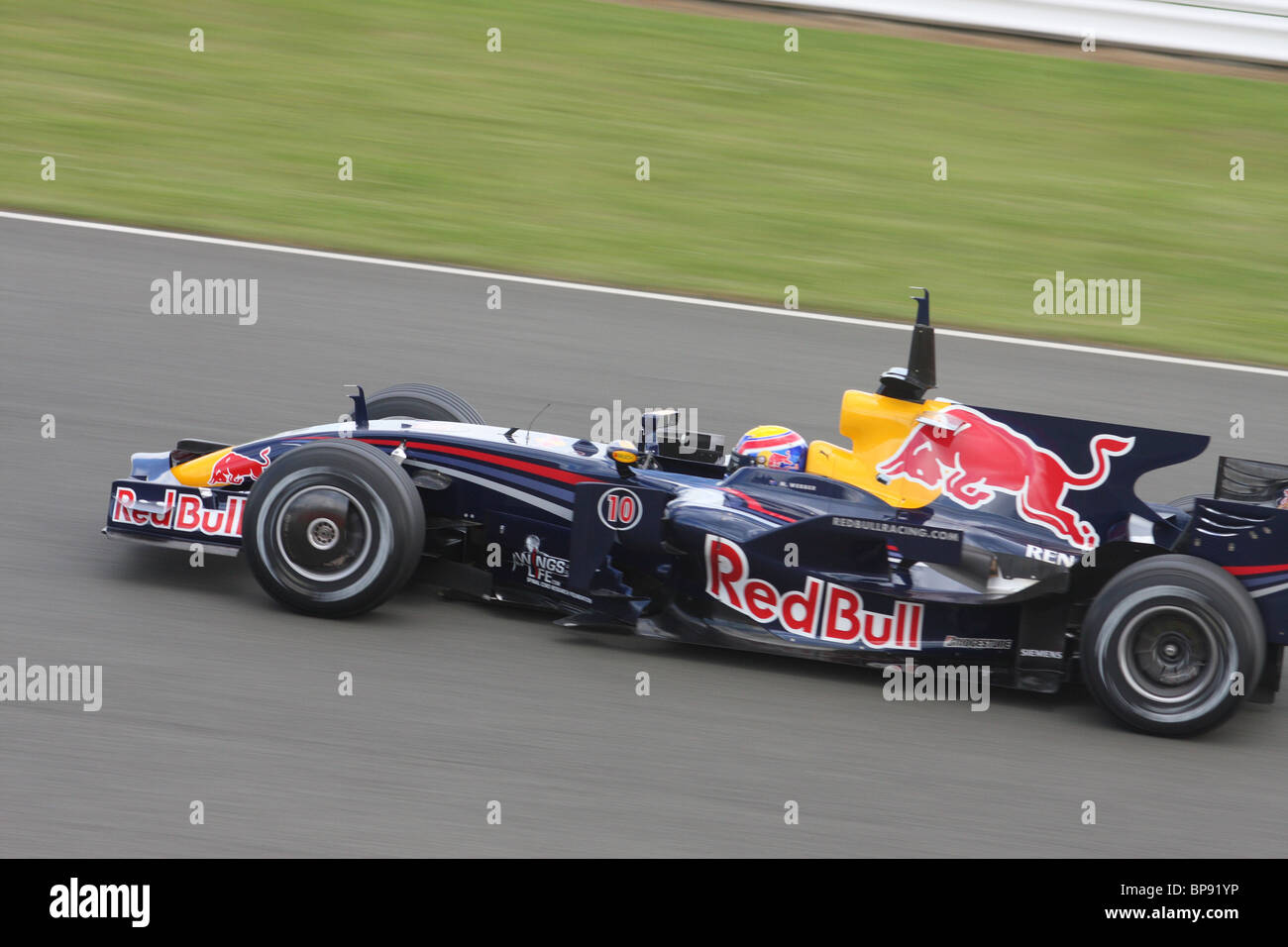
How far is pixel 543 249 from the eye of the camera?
11.1m

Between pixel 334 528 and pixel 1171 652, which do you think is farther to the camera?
pixel 334 528

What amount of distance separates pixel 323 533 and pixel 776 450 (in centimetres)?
183

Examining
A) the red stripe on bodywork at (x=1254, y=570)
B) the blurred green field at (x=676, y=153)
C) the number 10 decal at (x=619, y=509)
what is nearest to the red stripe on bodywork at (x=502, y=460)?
the number 10 decal at (x=619, y=509)

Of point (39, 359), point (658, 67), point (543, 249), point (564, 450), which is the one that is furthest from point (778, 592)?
point (658, 67)

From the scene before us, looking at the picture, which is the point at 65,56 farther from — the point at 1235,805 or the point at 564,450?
the point at 1235,805

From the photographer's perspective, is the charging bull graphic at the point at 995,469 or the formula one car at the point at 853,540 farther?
the charging bull graphic at the point at 995,469

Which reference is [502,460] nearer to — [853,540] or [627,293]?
[853,540]

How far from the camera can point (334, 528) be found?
5.82 metres

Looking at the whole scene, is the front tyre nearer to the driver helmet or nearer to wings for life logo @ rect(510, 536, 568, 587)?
wings for life logo @ rect(510, 536, 568, 587)

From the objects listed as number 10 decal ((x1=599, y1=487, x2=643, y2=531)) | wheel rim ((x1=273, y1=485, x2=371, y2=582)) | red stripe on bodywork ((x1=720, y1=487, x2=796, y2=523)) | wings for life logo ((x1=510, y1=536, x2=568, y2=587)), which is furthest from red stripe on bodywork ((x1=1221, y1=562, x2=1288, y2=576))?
wheel rim ((x1=273, y1=485, x2=371, y2=582))

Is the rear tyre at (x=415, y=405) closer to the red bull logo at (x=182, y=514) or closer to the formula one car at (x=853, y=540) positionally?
the formula one car at (x=853, y=540)

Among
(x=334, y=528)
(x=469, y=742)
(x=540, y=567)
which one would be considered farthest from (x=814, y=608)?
(x=334, y=528)

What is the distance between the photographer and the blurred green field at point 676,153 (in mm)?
11125

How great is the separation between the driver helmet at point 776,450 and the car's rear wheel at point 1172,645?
131 cm
